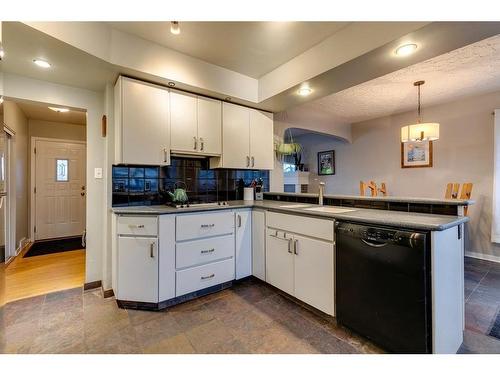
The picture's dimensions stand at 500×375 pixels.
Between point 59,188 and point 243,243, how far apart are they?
401 centimetres

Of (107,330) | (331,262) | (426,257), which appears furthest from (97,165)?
(426,257)

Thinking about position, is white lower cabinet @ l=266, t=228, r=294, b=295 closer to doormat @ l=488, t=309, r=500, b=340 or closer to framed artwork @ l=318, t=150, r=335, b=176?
doormat @ l=488, t=309, r=500, b=340

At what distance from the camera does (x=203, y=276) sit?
2.17 m

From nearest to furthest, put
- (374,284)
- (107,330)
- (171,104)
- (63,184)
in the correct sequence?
(374,284)
(107,330)
(171,104)
(63,184)

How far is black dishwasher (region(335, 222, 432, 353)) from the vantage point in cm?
124

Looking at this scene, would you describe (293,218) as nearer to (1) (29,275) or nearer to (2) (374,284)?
(2) (374,284)

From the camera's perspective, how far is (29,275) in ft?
8.69

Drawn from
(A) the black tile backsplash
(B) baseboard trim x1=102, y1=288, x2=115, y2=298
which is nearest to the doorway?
(B) baseboard trim x1=102, y1=288, x2=115, y2=298

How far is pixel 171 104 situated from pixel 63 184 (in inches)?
139

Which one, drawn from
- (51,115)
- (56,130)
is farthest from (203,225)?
(56,130)

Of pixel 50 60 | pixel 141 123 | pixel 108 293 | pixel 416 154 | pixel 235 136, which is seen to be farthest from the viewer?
pixel 416 154

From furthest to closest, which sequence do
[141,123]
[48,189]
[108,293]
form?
[48,189] < [108,293] < [141,123]

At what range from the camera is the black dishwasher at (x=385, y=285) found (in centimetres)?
124

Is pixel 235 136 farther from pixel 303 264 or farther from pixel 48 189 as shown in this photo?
pixel 48 189
